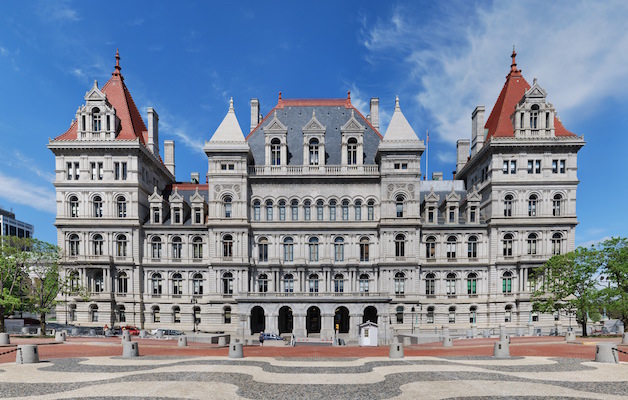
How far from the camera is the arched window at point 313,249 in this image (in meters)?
48.4

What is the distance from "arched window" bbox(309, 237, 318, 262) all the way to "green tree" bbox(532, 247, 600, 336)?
26.4m

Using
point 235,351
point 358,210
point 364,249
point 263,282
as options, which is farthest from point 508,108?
point 235,351

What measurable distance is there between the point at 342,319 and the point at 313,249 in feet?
32.7

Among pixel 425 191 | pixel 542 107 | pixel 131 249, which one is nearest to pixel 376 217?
pixel 425 191

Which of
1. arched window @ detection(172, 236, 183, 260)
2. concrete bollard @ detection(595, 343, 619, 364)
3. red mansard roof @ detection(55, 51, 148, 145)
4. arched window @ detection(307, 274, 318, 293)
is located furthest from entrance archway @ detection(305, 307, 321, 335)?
red mansard roof @ detection(55, 51, 148, 145)

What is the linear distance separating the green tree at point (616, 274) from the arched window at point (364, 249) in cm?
2529

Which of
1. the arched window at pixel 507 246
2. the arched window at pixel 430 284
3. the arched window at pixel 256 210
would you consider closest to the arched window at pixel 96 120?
the arched window at pixel 256 210

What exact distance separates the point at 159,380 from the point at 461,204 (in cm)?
4636

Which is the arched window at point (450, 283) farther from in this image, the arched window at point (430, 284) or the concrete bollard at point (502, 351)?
the concrete bollard at point (502, 351)

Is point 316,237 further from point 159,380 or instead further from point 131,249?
point 159,380

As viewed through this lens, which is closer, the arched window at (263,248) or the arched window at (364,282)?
the arched window at (364,282)

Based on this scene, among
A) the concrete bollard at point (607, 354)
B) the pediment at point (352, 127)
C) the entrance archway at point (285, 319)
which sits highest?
the pediment at point (352, 127)

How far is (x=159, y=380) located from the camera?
55.8 feet

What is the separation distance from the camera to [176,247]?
49.1 metres
